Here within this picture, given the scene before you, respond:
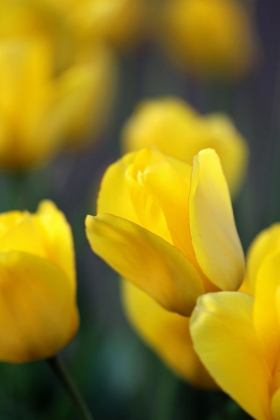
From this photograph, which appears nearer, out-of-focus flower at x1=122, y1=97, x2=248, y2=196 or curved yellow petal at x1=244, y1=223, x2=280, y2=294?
curved yellow petal at x1=244, y1=223, x2=280, y2=294

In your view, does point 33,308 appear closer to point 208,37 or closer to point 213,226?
point 213,226

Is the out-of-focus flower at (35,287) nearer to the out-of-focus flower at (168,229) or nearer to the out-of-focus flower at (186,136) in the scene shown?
the out-of-focus flower at (168,229)

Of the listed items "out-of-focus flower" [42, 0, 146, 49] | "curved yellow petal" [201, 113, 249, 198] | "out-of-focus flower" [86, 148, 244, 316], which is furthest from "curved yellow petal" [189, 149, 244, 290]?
"out-of-focus flower" [42, 0, 146, 49]

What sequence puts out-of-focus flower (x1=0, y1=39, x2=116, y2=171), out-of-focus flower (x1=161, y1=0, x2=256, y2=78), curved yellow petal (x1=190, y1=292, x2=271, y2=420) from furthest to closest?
out-of-focus flower (x1=161, y1=0, x2=256, y2=78), out-of-focus flower (x1=0, y1=39, x2=116, y2=171), curved yellow petal (x1=190, y1=292, x2=271, y2=420)

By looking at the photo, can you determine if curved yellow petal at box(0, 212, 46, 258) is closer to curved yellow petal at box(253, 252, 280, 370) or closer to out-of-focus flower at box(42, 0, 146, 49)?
curved yellow petal at box(253, 252, 280, 370)

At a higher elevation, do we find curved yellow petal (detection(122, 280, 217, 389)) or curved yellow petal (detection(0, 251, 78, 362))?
curved yellow petal (detection(0, 251, 78, 362))

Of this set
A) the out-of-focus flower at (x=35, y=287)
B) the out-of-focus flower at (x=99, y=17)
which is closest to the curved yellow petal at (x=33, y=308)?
the out-of-focus flower at (x=35, y=287)
